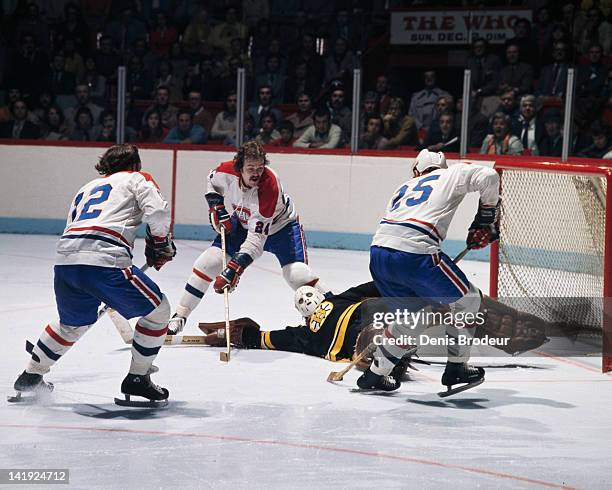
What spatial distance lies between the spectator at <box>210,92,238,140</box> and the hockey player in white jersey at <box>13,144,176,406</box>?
5364 mm

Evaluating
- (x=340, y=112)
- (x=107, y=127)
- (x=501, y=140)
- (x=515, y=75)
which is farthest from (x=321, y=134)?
(x=107, y=127)

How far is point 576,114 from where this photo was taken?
28.0 feet

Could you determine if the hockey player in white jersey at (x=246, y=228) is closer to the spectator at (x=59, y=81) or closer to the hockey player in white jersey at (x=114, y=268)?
the hockey player in white jersey at (x=114, y=268)

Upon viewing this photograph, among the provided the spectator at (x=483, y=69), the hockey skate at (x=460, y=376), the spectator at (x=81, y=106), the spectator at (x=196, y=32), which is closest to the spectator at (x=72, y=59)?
the spectator at (x=81, y=106)

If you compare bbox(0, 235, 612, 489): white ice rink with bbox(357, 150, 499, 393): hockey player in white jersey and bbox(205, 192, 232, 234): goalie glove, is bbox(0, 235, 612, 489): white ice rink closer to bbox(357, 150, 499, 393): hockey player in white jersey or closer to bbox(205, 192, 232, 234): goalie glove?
bbox(357, 150, 499, 393): hockey player in white jersey

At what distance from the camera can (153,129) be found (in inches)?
393

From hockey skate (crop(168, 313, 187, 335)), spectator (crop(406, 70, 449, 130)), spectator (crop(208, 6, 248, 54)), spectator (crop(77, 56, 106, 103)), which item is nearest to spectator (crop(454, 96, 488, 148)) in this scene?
spectator (crop(406, 70, 449, 130))

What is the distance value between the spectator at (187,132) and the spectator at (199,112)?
36mm

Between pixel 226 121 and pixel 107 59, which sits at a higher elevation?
pixel 107 59

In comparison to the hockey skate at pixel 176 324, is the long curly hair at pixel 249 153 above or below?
A: above

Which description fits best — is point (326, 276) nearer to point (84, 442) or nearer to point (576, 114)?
point (576, 114)

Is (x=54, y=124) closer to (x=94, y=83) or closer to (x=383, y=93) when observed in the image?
(x=94, y=83)

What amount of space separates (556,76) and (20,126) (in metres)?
4.85

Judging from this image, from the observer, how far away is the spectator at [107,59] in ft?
33.1
